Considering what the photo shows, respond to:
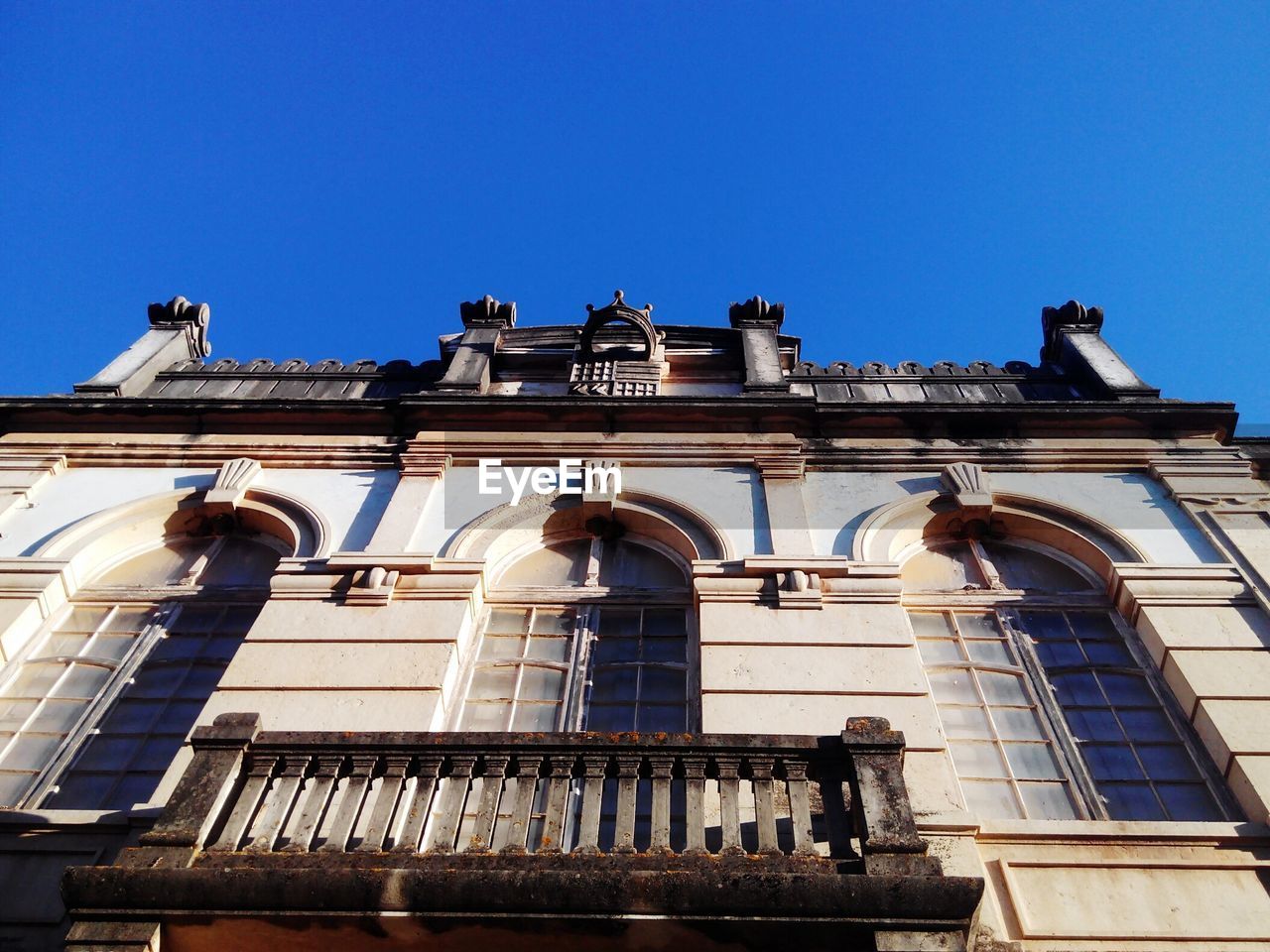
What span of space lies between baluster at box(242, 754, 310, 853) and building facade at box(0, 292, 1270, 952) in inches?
0.8

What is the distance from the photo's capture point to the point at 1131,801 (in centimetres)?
765

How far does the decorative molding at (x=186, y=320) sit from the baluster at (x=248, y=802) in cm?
929

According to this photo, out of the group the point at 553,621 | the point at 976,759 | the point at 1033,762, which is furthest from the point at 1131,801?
the point at 553,621

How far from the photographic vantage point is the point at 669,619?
9391mm

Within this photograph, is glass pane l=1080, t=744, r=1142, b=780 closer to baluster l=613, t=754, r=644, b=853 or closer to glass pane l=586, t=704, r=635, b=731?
glass pane l=586, t=704, r=635, b=731

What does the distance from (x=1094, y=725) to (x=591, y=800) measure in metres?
4.45

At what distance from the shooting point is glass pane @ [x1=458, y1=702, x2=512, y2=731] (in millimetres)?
8297

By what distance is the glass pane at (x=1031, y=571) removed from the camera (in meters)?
9.84

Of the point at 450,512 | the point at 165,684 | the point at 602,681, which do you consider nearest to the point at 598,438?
the point at 450,512

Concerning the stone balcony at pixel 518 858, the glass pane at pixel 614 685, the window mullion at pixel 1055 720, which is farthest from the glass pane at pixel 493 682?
the window mullion at pixel 1055 720

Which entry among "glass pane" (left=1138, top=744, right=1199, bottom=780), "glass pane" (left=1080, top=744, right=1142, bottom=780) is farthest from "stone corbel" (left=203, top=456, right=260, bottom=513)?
"glass pane" (left=1138, top=744, right=1199, bottom=780)

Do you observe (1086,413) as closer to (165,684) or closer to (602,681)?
(602,681)

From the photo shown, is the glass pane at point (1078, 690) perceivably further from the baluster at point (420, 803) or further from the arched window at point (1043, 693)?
the baluster at point (420, 803)

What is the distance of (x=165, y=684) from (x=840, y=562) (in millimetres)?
5902
